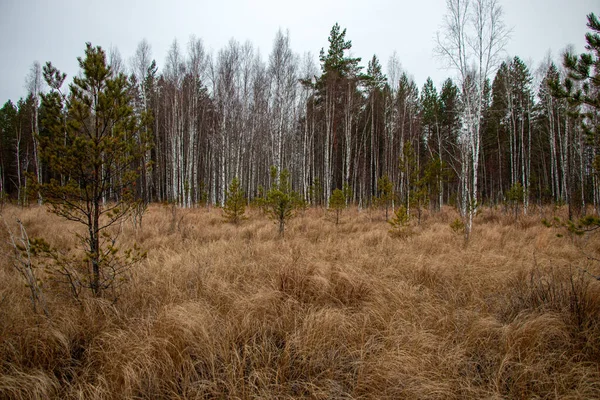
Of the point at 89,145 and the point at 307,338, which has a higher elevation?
the point at 89,145

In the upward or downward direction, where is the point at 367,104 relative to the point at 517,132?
upward

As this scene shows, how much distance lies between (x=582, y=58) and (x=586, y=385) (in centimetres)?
328

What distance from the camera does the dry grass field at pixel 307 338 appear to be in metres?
1.71

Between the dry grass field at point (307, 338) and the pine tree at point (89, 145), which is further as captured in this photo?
the pine tree at point (89, 145)

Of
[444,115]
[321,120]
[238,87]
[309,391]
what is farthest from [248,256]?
[444,115]

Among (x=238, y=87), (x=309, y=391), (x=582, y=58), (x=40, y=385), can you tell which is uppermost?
(x=238, y=87)

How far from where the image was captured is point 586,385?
166 cm

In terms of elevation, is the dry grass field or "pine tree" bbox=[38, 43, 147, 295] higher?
"pine tree" bbox=[38, 43, 147, 295]

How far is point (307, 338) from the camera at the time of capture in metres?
2.12

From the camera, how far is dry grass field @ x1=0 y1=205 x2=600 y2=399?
171 centimetres

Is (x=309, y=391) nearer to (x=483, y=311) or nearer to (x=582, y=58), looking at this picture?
(x=483, y=311)

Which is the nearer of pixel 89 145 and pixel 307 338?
pixel 307 338

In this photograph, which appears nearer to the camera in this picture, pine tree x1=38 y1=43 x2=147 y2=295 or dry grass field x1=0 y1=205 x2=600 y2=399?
dry grass field x1=0 y1=205 x2=600 y2=399

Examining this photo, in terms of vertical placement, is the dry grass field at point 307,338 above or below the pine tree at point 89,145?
below
